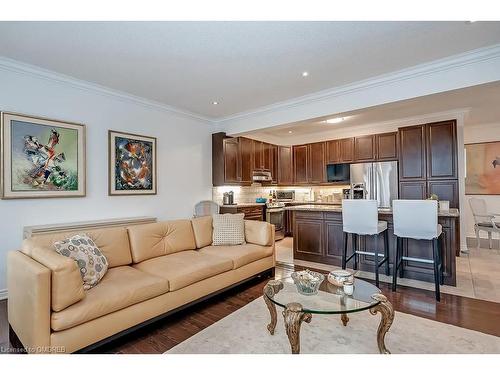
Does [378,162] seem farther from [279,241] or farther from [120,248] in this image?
[120,248]

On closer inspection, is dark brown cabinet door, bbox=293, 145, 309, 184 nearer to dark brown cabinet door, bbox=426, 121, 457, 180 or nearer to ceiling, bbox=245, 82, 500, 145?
ceiling, bbox=245, 82, 500, 145

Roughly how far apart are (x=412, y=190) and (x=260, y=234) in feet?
11.4

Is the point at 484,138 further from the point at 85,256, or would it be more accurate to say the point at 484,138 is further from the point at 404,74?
the point at 85,256

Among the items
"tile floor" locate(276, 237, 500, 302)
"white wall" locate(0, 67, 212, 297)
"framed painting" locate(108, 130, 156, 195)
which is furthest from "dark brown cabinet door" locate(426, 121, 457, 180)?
"framed painting" locate(108, 130, 156, 195)

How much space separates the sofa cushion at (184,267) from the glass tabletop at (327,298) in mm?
771

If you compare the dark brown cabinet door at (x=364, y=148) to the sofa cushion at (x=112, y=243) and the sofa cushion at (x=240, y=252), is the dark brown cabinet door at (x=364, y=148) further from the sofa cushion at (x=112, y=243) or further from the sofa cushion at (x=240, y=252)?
the sofa cushion at (x=112, y=243)

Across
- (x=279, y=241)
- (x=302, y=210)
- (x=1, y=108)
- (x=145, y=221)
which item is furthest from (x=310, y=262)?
(x=1, y=108)

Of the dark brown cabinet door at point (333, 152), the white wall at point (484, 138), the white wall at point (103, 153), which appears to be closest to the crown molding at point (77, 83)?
the white wall at point (103, 153)

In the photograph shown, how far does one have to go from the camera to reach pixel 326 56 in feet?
9.50

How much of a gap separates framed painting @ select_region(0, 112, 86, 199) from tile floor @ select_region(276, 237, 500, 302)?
11.1 ft

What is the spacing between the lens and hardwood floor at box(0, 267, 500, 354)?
6.92 ft

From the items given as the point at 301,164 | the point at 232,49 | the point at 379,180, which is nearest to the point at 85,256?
the point at 232,49

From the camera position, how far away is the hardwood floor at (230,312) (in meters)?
2.11
